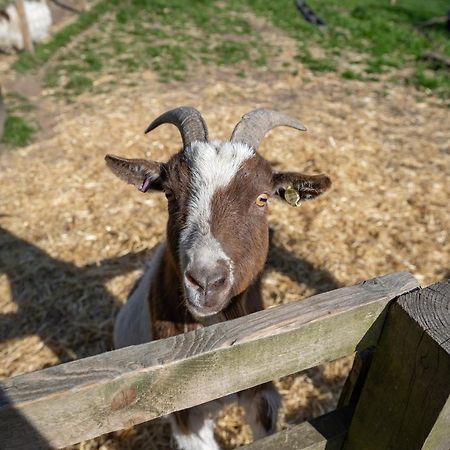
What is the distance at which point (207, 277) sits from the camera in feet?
7.73

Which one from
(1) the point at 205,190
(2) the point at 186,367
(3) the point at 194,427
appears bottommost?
(3) the point at 194,427

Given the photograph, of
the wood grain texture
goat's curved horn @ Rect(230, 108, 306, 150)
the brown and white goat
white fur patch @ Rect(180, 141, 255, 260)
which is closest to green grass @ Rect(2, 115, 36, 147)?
the brown and white goat

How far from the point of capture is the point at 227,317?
303 cm

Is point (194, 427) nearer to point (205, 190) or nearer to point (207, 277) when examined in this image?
point (207, 277)

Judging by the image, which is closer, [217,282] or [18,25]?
[217,282]

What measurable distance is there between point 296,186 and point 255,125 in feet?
1.80

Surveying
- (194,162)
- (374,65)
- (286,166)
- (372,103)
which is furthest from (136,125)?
(374,65)

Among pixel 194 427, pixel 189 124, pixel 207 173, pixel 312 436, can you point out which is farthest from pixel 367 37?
pixel 312 436

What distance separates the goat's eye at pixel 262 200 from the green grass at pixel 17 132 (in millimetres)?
6278

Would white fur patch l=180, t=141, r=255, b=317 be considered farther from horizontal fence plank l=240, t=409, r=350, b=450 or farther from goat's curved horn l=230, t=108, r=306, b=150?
horizontal fence plank l=240, t=409, r=350, b=450

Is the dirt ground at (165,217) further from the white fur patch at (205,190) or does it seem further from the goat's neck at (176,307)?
the white fur patch at (205,190)

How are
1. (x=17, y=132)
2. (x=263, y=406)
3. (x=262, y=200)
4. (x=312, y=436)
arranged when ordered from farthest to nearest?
1. (x=17, y=132)
2. (x=263, y=406)
3. (x=262, y=200)
4. (x=312, y=436)

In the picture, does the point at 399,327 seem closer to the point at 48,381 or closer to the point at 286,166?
the point at 48,381

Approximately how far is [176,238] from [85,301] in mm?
2547
